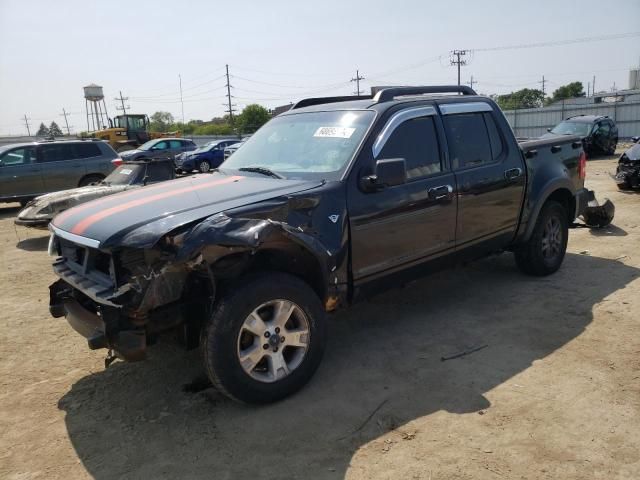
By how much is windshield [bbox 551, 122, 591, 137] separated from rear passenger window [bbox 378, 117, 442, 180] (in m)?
17.2

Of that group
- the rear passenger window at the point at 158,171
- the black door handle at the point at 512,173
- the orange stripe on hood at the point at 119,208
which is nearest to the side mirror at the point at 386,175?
the orange stripe on hood at the point at 119,208

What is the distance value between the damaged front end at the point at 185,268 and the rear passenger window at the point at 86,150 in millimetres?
9868

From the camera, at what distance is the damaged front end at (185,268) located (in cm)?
295

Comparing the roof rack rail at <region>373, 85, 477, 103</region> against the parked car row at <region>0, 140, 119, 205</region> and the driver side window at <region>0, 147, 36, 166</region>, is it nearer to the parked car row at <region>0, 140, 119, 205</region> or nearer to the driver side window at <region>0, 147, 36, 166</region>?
the parked car row at <region>0, 140, 119, 205</region>

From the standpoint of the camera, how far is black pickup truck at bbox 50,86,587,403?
3039 mm

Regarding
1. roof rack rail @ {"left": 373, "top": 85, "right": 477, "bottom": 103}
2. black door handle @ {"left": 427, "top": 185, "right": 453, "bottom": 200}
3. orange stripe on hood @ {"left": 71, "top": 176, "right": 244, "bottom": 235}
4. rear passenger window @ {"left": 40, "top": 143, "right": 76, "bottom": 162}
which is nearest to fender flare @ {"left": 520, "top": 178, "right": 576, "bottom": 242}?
roof rack rail @ {"left": 373, "top": 85, "right": 477, "bottom": 103}

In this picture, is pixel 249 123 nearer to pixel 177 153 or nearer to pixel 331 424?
pixel 177 153

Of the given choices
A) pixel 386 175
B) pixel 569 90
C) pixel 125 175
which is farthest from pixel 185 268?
pixel 569 90

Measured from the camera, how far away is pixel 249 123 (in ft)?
228

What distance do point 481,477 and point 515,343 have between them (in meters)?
1.73

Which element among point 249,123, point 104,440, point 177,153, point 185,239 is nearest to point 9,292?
point 104,440

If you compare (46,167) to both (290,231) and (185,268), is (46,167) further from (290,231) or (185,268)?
(290,231)

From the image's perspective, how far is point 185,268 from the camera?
3.05 metres

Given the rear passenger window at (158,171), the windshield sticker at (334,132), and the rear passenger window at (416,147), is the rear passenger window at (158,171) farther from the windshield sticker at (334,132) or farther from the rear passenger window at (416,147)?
the rear passenger window at (416,147)
